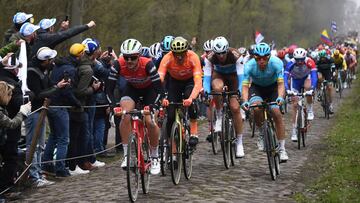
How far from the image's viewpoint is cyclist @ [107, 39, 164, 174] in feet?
33.4

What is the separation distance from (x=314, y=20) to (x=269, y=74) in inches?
4293

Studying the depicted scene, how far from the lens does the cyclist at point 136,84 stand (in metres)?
10.2

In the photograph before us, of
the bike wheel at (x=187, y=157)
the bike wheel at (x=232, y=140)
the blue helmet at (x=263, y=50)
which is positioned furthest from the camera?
the bike wheel at (x=232, y=140)

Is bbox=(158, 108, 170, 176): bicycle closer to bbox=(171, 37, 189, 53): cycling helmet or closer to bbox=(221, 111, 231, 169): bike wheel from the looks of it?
bbox=(171, 37, 189, 53): cycling helmet

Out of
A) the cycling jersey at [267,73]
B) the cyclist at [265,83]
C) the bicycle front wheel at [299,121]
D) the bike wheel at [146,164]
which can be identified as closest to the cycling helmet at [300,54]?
the bicycle front wheel at [299,121]

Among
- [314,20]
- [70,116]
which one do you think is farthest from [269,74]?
[314,20]

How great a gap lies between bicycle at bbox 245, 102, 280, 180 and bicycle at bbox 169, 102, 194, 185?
1363 millimetres

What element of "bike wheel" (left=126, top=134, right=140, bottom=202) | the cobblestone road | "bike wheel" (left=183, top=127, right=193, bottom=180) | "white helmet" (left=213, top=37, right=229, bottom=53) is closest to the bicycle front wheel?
the cobblestone road

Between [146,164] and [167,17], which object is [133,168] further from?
[167,17]

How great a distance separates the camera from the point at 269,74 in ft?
40.5

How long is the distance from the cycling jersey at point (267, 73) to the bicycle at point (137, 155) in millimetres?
2907

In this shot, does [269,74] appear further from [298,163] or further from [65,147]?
[65,147]

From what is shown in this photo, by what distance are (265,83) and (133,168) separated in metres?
4.12

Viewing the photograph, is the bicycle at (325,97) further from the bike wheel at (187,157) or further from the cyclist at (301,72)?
the bike wheel at (187,157)
